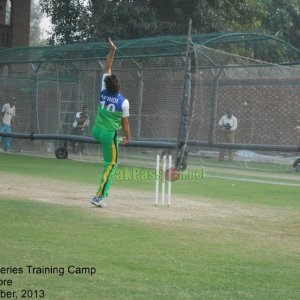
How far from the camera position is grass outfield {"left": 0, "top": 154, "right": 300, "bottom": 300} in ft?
23.5

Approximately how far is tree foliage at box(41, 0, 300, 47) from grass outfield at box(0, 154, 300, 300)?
21.1 metres

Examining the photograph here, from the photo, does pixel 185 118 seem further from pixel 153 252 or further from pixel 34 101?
pixel 153 252

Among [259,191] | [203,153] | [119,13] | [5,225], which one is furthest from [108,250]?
[119,13]

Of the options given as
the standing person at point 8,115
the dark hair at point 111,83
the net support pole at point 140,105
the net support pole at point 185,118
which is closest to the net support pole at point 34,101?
the standing person at point 8,115

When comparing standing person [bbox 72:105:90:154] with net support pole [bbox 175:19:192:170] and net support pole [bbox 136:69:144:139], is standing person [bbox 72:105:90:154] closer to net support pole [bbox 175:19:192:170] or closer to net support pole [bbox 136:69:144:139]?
net support pole [bbox 136:69:144:139]

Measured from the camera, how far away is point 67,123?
27.1m

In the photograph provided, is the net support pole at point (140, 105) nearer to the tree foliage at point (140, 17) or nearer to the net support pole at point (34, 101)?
the net support pole at point (34, 101)

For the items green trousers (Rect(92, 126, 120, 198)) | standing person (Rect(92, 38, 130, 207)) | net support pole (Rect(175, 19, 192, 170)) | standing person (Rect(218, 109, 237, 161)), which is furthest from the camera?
standing person (Rect(218, 109, 237, 161))

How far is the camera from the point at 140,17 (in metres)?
34.1

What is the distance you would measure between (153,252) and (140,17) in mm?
26050

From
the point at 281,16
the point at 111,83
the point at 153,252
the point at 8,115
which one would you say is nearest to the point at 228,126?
the point at 8,115

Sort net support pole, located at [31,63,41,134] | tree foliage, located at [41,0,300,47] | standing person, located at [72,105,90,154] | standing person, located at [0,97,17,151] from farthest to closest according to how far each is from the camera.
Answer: tree foliage, located at [41,0,300,47], standing person, located at [0,97,17,151], net support pole, located at [31,63,41,134], standing person, located at [72,105,90,154]

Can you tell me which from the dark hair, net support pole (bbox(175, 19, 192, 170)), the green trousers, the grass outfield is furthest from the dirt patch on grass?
net support pole (bbox(175, 19, 192, 170))

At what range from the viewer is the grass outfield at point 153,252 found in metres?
7.16
